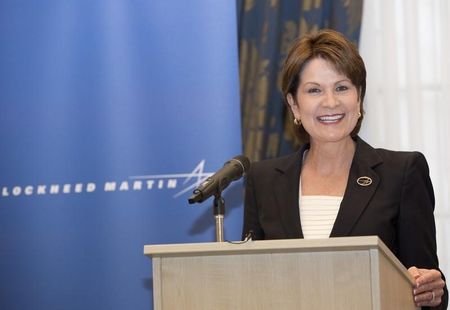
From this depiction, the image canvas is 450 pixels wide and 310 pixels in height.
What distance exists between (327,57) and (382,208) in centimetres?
54

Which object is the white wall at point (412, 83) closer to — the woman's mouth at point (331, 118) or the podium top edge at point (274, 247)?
the woman's mouth at point (331, 118)

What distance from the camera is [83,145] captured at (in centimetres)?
406

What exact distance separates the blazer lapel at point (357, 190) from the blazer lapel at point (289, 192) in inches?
5.6

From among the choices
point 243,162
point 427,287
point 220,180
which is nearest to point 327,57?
point 243,162

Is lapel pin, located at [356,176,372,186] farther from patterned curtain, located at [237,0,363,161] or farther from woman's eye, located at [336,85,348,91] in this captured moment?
patterned curtain, located at [237,0,363,161]

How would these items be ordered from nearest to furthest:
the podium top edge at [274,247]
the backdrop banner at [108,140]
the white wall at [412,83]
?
1. the podium top edge at [274,247]
2. the backdrop banner at [108,140]
3. the white wall at [412,83]

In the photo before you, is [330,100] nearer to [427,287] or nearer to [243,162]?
[243,162]

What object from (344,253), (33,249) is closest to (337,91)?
(344,253)

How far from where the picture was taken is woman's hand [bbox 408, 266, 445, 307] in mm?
2406

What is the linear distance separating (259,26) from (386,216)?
202cm

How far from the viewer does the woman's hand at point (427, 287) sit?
241cm

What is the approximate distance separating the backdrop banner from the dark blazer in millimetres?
1110

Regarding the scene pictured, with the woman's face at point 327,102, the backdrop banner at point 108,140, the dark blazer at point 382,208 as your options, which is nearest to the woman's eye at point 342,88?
the woman's face at point 327,102

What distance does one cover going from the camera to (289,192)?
9.44ft
